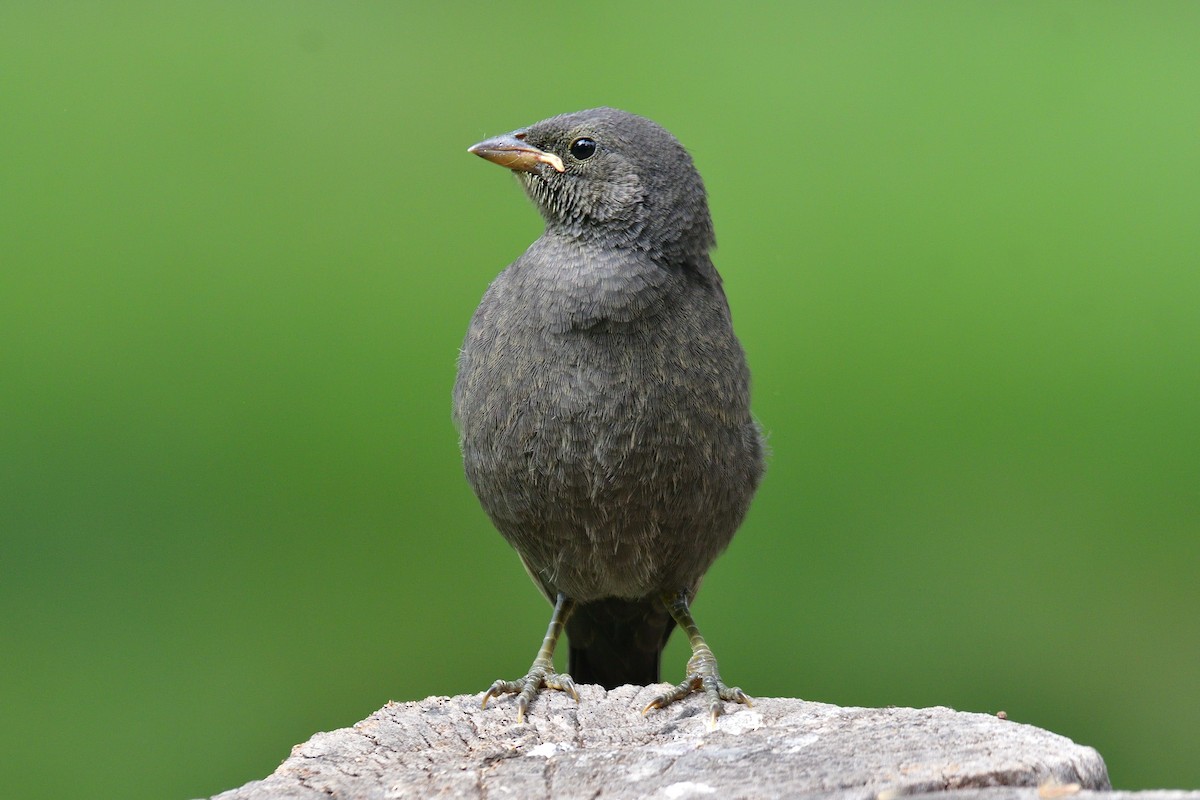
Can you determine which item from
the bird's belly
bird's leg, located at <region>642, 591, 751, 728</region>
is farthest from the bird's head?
bird's leg, located at <region>642, 591, 751, 728</region>

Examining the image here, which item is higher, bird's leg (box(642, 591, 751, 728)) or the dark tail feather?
bird's leg (box(642, 591, 751, 728))

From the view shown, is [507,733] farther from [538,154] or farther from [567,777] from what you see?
[538,154]

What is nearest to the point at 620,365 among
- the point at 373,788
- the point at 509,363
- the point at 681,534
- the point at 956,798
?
the point at 509,363

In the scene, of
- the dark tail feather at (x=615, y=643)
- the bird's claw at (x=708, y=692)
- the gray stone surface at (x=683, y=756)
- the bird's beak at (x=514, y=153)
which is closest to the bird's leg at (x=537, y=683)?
the gray stone surface at (x=683, y=756)

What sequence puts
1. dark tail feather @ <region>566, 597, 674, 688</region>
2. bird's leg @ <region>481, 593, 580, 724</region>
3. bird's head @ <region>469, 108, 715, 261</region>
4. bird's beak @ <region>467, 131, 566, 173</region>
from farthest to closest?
1. dark tail feather @ <region>566, 597, 674, 688</region>
2. bird's beak @ <region>467, 131, 566, 173</region>
3. bird's head @ <region>469, 108, 715, 261</region>
4. bird's leg @ <region>481, 593, 580, 724</region>

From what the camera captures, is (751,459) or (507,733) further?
(751,459)

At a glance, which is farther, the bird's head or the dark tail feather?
the dark tail feather

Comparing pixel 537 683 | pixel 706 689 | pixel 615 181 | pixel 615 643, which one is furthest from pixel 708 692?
pixel 615 181

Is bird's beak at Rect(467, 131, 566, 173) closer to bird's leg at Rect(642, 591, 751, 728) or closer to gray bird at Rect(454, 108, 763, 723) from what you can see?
gray bird at Rect(454, 108, 763, 723)

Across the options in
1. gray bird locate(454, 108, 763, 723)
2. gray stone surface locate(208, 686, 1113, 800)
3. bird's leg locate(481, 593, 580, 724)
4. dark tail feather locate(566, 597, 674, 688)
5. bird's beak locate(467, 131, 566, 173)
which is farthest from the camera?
dark tail feather locate(566, 597, 674, 688)
